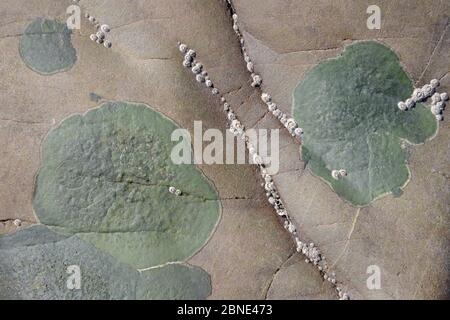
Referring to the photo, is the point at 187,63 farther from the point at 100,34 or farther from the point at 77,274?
the point at 77,274

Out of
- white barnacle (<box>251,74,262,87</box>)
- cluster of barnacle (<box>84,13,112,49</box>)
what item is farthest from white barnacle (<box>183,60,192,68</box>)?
cluster of barnacle (<box>84,13,112,49</box>)

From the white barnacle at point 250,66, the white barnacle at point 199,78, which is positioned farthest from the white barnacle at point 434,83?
the white barnacle at point 199,78

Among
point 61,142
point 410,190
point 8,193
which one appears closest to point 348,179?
point 410,190

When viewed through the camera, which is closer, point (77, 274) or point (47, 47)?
point (77, 274)

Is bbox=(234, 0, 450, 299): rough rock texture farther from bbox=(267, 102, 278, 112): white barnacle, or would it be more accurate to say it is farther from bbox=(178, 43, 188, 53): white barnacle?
bbox=(178, 43, 188, 53): white barnacle

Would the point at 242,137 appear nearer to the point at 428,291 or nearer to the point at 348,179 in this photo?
the point at 348,179

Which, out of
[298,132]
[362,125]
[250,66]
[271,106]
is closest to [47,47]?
[250,66]

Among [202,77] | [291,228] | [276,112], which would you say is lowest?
[291,228]
